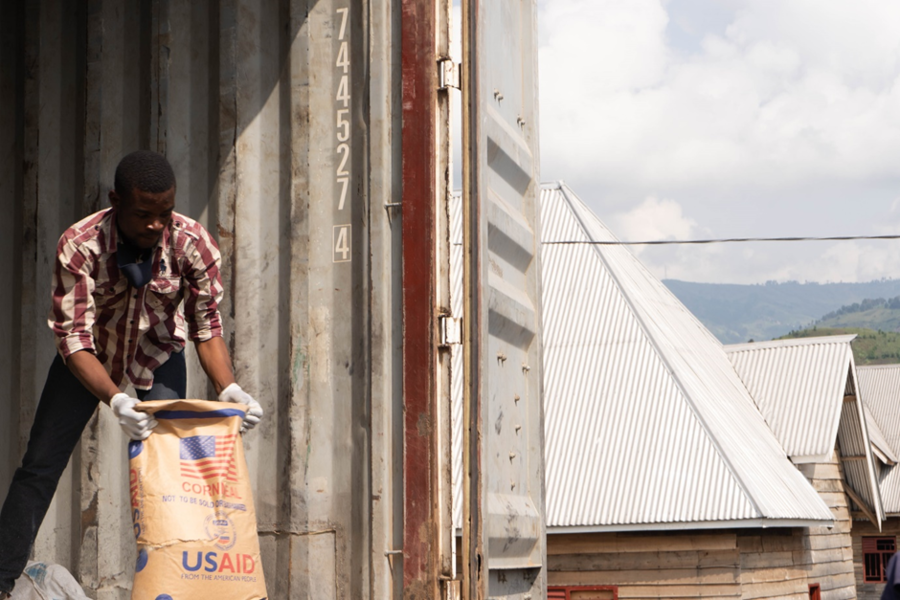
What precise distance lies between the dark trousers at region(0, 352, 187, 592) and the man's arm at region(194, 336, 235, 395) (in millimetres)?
432

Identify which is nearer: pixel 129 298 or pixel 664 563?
pixel 129 298

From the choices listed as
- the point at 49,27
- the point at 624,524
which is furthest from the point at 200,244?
the point at 624,524

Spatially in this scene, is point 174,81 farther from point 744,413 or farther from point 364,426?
point 744,413

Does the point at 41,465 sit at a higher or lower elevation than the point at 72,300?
lower

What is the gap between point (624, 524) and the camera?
15.7m

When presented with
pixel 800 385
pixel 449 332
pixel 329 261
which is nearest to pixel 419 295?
pixel 449 332

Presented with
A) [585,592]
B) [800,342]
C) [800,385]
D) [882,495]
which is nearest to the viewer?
[585,592]

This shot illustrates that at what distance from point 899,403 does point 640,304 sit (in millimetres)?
20071

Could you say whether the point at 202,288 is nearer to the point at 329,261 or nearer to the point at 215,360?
the point at 215,360

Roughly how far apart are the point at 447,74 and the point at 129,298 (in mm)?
1756

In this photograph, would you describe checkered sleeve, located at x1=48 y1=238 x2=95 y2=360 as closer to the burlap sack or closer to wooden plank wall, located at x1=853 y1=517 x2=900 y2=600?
the burlap sack

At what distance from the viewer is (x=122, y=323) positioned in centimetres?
412

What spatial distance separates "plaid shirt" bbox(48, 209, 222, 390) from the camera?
384 cm

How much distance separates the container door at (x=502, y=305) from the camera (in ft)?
15.8
